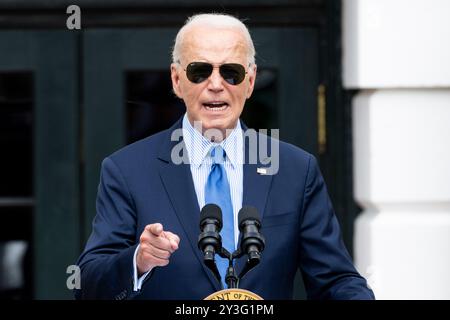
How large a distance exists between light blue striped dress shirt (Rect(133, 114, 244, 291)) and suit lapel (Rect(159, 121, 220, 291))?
24mm

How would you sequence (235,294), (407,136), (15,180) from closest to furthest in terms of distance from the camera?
(235,294), (407,136), (15,180)

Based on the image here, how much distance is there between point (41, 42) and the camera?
16.1 feet

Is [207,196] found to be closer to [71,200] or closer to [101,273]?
[101,273]

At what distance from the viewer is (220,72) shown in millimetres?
3162

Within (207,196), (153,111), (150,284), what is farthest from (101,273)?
(153,111)

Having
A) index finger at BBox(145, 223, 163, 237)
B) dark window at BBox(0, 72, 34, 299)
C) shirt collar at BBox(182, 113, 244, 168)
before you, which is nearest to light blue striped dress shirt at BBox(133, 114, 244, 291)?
shirt collar at BBox(182, 113, 244, 168)

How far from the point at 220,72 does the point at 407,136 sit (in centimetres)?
172

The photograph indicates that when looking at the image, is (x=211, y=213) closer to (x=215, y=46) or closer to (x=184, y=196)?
(x=184, y=196)

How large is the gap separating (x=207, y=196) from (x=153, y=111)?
1692 mm

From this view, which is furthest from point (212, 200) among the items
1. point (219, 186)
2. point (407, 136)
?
point (407, 136)

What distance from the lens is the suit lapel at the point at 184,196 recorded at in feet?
10.4

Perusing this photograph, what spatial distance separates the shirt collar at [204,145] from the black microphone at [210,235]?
1.68 feet

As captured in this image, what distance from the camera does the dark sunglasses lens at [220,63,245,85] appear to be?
3166mm

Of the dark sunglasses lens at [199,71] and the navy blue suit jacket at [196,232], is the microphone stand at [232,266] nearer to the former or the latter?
the navy blue suit jacket at [196,232]
